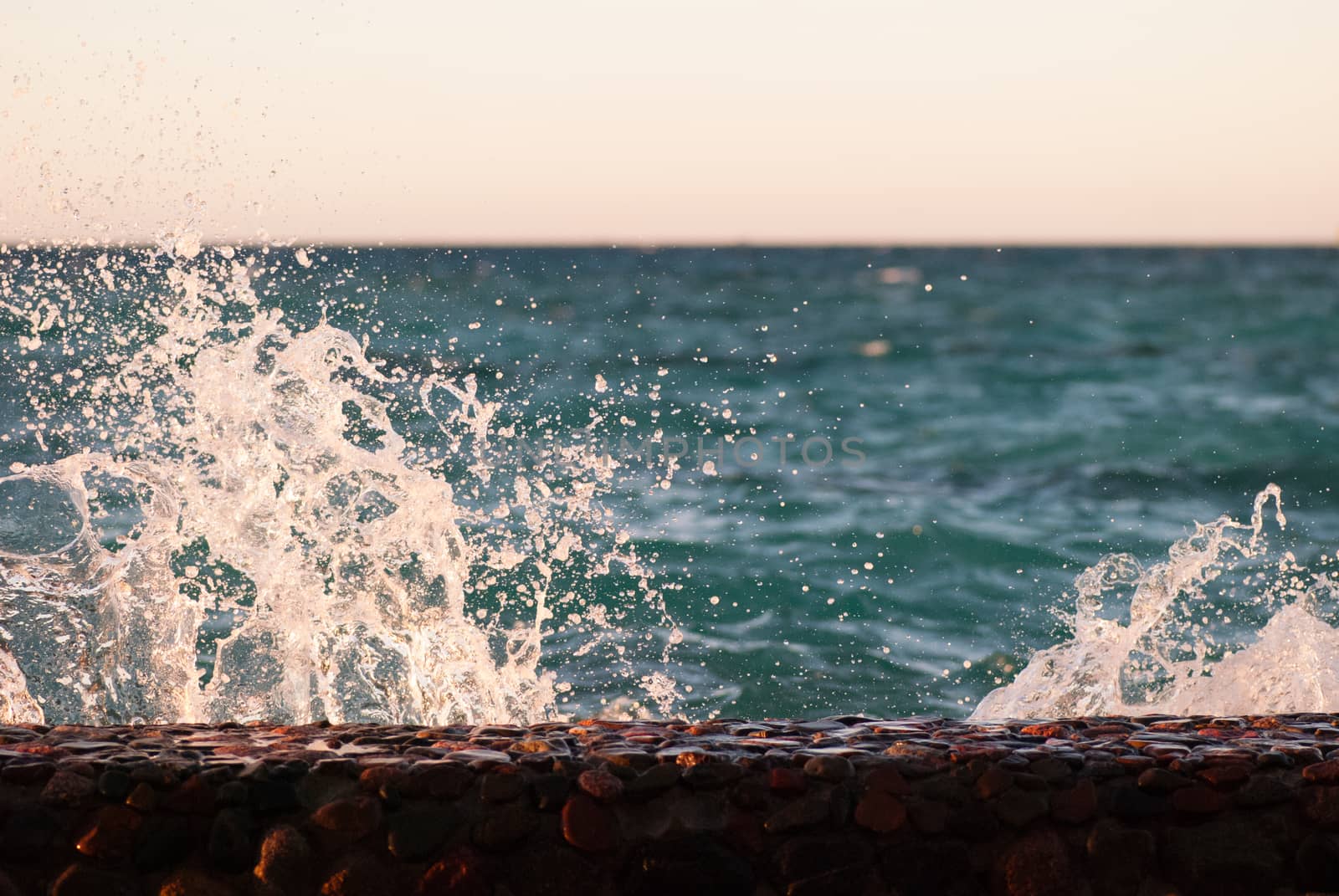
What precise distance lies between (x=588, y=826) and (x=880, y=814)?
54cm

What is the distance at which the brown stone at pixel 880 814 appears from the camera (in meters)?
2.50

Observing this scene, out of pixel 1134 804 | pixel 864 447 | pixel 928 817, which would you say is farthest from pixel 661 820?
pixel 864 447

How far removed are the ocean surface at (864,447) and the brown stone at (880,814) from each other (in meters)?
2.57

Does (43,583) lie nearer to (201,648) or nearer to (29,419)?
(201,648)

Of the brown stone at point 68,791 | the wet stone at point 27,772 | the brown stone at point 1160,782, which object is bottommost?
the brown stone at point 1160,782

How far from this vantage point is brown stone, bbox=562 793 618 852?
2.44 m

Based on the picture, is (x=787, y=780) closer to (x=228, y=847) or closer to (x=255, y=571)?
(x=228, y=847)

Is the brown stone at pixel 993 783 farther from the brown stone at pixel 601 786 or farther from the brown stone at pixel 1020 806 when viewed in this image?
the brown stone at pixel 601 786

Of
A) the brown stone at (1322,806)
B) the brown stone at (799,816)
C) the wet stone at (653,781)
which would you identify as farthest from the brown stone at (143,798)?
the brown stone at (1322,806)

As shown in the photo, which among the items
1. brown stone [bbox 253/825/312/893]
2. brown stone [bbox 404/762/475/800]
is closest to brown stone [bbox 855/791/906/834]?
brown stone [bbox 404/762/475/800]

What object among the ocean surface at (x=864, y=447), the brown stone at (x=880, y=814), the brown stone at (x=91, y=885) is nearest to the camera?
the brown stone at (x=91, y=885)

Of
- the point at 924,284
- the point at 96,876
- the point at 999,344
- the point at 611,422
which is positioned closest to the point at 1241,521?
the point at 611,422

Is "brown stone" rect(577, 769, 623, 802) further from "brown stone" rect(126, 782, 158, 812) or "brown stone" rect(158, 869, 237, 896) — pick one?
"brown stone" rect(126, 782, 158, 812)

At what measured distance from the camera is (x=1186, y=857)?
253 centimetres
